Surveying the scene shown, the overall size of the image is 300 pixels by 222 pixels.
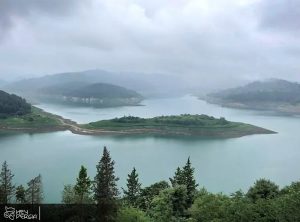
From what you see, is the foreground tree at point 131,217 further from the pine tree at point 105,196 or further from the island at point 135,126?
the island at point 135,126

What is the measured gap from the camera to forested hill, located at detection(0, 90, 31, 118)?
75375mm

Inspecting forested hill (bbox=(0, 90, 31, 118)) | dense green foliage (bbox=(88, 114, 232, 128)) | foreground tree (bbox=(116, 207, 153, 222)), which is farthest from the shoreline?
foreground tree (bbox=(116, 207, 153, 222))

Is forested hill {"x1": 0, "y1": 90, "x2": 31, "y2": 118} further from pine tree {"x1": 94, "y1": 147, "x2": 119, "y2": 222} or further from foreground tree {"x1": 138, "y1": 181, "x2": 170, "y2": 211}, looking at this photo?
pine tree {"x1": 94, "y1": 147, "x2": 119, "y2": 222}

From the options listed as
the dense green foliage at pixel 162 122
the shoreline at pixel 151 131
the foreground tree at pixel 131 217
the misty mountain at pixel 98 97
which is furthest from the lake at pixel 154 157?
the misty mountain at pixel 98 97

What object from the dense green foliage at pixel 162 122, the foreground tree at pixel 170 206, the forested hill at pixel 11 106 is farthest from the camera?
the forested hill at pixel 11 106

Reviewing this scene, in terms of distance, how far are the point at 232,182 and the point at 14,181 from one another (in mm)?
19177

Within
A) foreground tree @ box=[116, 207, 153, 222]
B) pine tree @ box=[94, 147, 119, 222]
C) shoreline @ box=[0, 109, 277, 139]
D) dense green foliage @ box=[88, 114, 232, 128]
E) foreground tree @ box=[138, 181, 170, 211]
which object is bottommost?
foreground tree @ box=[138, 181, 170, 211]

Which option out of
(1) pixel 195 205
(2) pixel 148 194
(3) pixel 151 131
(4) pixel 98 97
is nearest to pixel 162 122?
(3) pixel 151 131

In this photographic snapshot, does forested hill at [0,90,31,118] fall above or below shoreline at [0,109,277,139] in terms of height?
above

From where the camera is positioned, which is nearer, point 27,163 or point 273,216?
point 273,216

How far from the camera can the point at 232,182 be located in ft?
120

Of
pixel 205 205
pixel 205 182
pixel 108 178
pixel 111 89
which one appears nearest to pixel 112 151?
pixel 205 182

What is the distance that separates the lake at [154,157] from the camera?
36.8 metres

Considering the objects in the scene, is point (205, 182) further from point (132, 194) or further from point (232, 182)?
point (132, 194)
